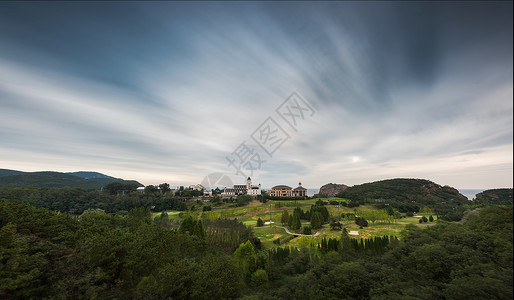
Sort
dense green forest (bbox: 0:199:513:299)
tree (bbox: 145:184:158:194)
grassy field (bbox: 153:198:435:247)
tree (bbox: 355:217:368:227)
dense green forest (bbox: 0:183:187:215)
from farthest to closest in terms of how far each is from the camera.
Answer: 1. tree (bbox: 145:184:158:194)
2. dense green forest (bbox: 0:183:187:215)
3. tree (bbox: 355:217:368:227)
4. grassy field (bbox: 153:198:435:247)
5. dense green forest (bbox: 0:199:513:299)

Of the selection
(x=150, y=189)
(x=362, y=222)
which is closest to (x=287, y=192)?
(x=362, y=222)

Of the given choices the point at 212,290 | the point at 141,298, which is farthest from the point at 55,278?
the point at 212,290

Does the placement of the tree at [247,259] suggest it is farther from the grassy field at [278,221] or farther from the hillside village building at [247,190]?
the hillside village building at [247,190]

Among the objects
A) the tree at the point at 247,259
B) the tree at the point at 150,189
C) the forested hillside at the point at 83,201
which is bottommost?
the tree at the point at 247,259

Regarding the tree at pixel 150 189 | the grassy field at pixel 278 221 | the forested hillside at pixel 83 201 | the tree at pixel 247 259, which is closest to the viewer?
the tree at pixel 247 259

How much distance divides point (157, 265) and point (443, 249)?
30.0m

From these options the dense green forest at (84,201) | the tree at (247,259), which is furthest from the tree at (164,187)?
the tree at (247,259)

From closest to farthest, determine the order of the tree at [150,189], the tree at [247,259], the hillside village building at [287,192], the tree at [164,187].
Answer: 1. the tree at [247,259]
2. the tree at [150,189]
3. the tree at [164,187]
4. the hillside village building at [287,192]

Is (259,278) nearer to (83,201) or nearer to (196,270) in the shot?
(196,270)

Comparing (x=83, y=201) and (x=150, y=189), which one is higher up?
(x=150, y=189)

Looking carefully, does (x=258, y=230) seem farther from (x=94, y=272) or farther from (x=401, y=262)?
(x=94, y=272)

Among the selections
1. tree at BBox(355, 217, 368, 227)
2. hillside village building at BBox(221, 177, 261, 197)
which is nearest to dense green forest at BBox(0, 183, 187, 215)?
hillside village building at BBox(221, 177, 261, 197)

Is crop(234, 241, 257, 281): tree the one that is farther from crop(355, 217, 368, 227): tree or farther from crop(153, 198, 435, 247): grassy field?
crop(355, 217, 368, 227): tree

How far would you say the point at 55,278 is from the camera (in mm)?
16516
